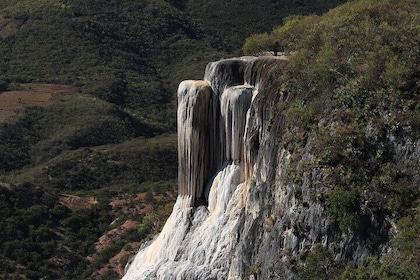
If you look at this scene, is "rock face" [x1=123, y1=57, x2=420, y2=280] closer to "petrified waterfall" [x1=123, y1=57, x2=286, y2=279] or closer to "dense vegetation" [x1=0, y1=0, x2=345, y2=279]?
"petrified waterfall" [x1=123, y1=57, x2=286, y2=279]

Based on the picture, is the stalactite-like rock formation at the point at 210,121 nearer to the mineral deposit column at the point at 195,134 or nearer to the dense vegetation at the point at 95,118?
the mineral deposit column at the point at 195,134

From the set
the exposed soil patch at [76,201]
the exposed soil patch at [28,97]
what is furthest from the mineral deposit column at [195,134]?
the exposed soil patch at [28,97]

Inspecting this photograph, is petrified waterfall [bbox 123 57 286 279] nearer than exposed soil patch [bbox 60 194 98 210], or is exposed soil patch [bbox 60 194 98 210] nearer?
petrified waterfall [bbox 123 57 286 279]

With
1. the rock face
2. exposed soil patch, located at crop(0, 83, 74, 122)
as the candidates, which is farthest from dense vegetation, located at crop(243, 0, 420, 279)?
exposed soil patch, located at crop(0, 83, 74, 122)

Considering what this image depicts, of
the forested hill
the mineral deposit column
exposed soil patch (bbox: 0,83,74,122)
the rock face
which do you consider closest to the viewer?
the rock face

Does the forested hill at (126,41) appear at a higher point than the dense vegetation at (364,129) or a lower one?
lower

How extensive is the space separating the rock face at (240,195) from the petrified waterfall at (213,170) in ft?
0.08

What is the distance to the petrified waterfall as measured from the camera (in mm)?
17828

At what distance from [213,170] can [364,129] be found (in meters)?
5.62

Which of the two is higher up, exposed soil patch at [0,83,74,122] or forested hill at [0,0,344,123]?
forested hill at [0,0,344,123]

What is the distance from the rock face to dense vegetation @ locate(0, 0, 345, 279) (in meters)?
15.8

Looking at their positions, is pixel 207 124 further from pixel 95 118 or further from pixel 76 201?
pixel 95 118

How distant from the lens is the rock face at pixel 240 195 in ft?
48.2

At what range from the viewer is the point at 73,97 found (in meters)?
87.6
